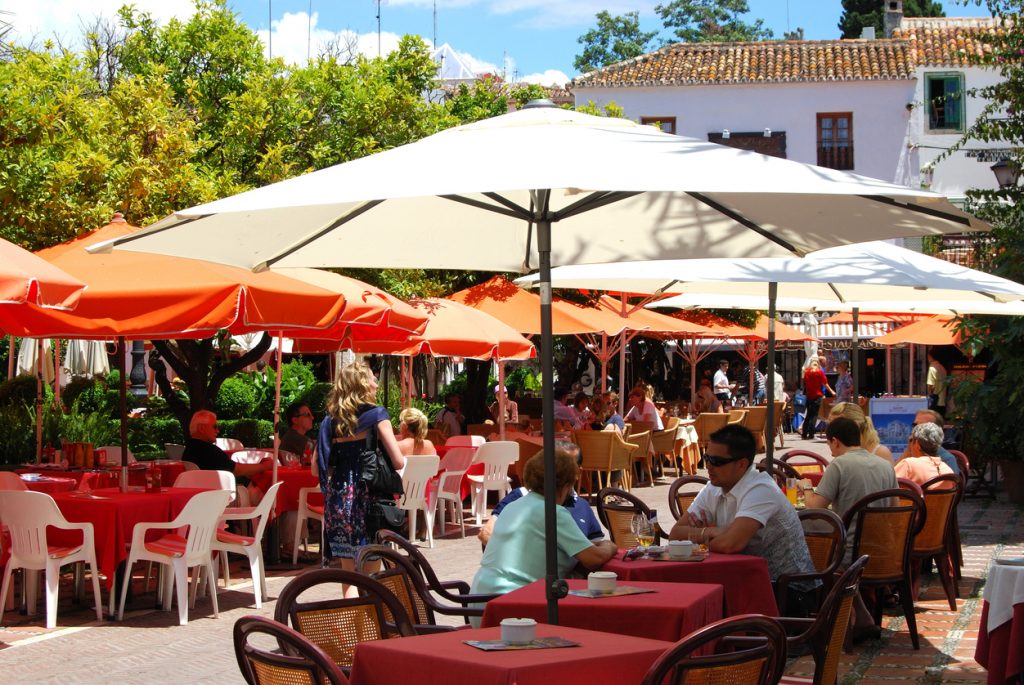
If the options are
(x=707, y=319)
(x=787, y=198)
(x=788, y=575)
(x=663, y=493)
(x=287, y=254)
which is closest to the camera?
(x=787, y=198)

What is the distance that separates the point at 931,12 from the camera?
6347cm

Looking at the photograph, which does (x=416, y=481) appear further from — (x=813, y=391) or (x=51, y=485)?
(x=813, y=391)

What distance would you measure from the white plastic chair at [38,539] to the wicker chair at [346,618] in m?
4.25

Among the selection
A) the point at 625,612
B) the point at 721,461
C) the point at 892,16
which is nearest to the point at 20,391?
the point at 721,461

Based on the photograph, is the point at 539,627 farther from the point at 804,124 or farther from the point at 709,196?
the point at 804,124

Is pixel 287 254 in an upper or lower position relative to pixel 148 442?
upper

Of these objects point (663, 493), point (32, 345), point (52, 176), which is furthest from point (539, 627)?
point (32, 345)

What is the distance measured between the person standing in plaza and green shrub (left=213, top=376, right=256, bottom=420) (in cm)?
1366

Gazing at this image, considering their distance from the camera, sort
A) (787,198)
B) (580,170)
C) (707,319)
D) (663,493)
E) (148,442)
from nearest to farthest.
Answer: (580,170) < (787,198) < (663,493) < (148,442) < (707,319)

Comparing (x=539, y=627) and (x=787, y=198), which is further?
(x=787, y=198)

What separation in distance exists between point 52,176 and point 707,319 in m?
15.9

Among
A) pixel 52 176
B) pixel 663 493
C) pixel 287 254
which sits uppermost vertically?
pixel 52 176

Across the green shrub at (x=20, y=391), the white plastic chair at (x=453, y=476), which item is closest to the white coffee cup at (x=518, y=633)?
the white plastic chair at (x=453, y=476)

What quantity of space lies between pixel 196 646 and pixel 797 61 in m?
41.2
